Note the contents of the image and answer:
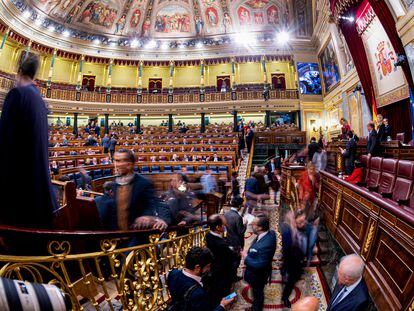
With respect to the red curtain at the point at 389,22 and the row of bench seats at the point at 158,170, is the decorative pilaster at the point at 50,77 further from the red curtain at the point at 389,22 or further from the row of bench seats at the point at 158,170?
the red curtain at the point at 389,22

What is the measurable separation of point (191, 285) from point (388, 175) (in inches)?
159

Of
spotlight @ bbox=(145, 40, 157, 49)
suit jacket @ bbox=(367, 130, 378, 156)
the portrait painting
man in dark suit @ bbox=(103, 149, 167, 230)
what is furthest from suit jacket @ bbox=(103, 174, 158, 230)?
the portrait painting

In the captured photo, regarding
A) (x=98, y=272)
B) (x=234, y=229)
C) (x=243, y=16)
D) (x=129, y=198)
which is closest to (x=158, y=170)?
(x=234, y=229)

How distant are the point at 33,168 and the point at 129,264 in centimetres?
99

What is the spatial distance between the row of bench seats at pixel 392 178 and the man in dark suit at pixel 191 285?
6.35 feet

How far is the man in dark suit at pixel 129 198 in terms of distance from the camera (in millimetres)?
2203

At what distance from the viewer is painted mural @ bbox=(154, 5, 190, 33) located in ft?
73.8

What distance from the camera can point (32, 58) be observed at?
61.8 inches

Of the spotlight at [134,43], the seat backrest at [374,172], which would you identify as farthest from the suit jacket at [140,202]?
the spotlight at [134,43]

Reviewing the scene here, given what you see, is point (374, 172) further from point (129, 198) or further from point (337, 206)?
point (129, 198)

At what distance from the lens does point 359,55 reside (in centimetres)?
1009

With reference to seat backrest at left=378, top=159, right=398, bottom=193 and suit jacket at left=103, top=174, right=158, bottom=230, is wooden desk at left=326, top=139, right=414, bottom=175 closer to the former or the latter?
seat backrest at left=378, top=159, right=398, bottom=193

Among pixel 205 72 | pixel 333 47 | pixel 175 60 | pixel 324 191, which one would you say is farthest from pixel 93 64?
pixel 324 191

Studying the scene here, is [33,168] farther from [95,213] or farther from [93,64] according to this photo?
[93,64]
